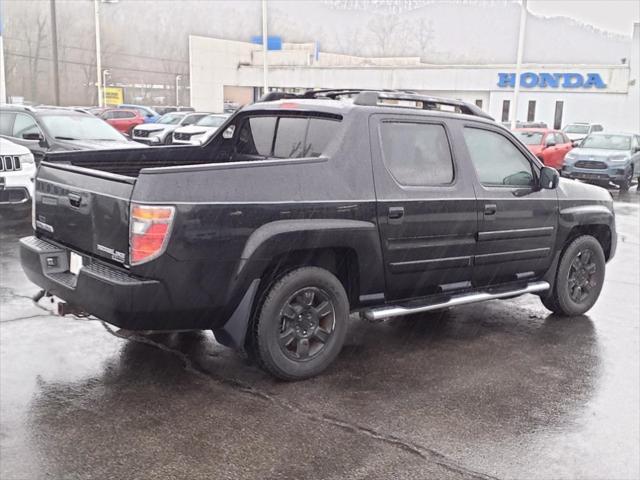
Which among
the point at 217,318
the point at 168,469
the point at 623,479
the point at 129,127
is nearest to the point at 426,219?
the point at 217,318

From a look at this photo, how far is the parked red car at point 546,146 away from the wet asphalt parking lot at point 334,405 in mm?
16498

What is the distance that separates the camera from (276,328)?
4.54 meters

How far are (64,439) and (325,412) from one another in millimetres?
1516

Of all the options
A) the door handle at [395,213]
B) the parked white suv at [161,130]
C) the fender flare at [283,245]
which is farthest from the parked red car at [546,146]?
the fender flare at [283,245]

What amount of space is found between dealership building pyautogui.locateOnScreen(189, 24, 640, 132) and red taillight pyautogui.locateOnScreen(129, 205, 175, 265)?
45.6m

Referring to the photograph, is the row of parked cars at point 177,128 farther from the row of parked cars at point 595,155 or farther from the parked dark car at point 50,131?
the row of parked cars at point 595,155

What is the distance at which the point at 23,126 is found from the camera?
483 inches

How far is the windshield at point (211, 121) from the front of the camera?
939 inches

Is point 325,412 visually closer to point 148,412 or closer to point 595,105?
point 148,412

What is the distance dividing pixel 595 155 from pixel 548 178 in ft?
49.2

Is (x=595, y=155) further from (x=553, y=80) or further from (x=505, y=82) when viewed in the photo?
(x=505, y=82)

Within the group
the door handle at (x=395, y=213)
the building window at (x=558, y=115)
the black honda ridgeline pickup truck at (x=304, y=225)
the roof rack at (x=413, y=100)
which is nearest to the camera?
the black honda ridgeline pickup truck at (x=304, y=225)

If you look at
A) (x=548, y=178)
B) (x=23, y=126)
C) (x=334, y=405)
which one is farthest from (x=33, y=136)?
(x=334, y=405)

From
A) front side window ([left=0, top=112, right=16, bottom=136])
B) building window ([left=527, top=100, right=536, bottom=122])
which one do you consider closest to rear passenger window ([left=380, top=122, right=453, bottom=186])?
front side window ([left=0, top=112, right=16, bottom=136])
